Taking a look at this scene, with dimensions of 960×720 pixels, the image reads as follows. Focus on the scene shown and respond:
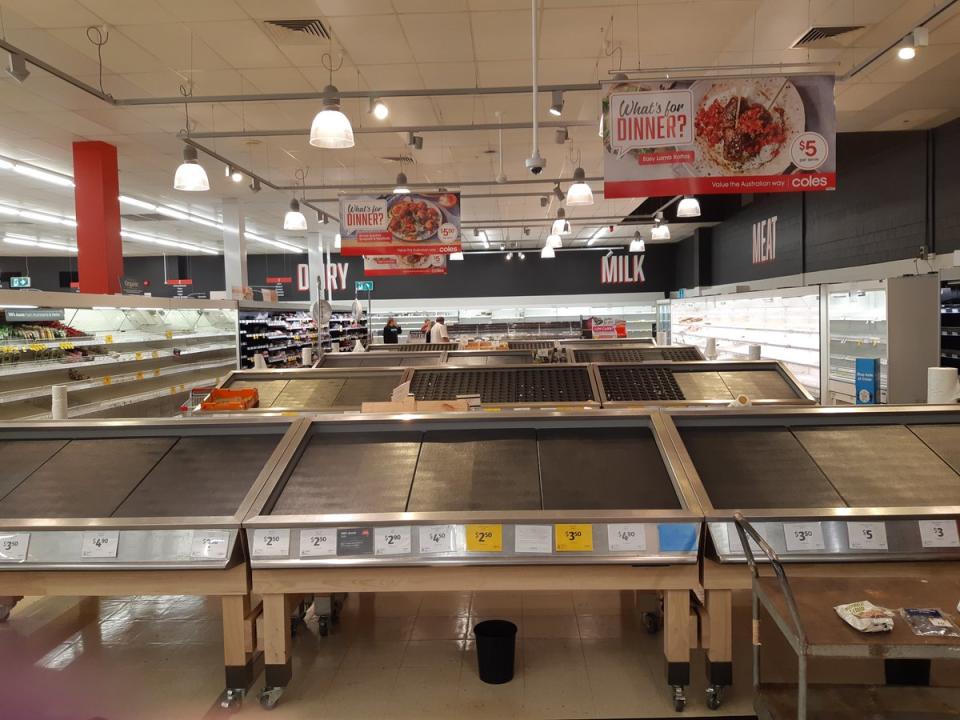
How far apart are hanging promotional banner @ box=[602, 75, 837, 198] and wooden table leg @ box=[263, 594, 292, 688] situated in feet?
11.8

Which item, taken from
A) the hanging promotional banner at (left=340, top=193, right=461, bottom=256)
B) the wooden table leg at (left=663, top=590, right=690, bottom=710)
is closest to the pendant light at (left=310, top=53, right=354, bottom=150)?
the wooden table leg at (left=663, top=590, right=690, bottom=710)

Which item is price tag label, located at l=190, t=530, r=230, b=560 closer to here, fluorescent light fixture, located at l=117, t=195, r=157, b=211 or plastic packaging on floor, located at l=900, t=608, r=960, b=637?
plastic packaging on floor, located at l=900, t=608, r=960, b=637

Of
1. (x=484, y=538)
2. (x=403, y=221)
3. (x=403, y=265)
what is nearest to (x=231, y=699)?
(x=484, y=538)

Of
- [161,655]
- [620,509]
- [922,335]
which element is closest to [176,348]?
[161,655]

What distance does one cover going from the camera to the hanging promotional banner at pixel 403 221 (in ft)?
30.5

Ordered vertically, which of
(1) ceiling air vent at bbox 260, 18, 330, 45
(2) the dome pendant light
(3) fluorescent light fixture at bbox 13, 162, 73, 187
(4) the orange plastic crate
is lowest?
(4) the orange plastic crate

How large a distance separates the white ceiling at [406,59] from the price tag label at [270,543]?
432 centimetres

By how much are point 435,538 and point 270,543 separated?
2.04ft

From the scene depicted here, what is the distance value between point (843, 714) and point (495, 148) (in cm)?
866

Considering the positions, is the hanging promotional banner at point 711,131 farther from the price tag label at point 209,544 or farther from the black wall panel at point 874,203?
the black wall panel at point 874,203

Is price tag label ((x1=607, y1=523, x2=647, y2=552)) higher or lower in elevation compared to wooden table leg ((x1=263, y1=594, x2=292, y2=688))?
higher

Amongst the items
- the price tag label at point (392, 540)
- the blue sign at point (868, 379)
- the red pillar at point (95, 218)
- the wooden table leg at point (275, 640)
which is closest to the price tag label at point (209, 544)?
the wooden table leg at point (275, 640)

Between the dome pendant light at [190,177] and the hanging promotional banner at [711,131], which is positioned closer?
the hanging promotional banner at [711,131]

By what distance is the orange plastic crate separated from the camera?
186 inches
